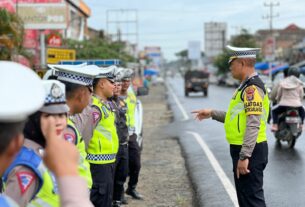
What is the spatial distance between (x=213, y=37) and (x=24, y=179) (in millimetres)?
132845

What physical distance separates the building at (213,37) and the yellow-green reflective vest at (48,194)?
125349 mm

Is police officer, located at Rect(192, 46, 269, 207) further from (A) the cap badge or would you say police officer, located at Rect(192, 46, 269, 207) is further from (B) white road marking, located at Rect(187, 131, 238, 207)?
(A) the cap badge

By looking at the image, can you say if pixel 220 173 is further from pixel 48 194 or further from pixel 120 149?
pixel 48 194

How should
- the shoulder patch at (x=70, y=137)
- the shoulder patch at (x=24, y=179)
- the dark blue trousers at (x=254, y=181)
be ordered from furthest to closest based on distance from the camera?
the dark blue trousers at (x=254, y=181) → the shoulder patch at (x=70, y=137) → the shoulder patch at (x=24, y=179)

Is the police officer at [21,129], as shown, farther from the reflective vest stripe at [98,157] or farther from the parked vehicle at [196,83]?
the parked vehicle at [196,83]

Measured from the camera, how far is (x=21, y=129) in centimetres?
187

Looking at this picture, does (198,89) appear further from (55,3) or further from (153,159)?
(153,159)

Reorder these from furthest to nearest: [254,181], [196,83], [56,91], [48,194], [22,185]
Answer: [196,83], [254,181], [56,91], [48,194], [22,185]

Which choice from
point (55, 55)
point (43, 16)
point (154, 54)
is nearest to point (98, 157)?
point (55, 55)

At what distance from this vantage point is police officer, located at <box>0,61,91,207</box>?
5.71 feet

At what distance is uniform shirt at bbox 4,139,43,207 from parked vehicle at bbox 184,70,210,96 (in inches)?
1634

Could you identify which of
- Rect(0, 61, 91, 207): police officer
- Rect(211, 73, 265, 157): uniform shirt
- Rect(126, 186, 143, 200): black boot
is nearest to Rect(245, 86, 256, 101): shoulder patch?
Rect(211, 73, 265, 157): uniform shirt

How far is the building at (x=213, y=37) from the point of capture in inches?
5123

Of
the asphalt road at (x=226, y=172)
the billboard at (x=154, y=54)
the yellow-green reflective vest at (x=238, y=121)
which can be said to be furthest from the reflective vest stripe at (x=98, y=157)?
the billboard at (x=154, y=54)
